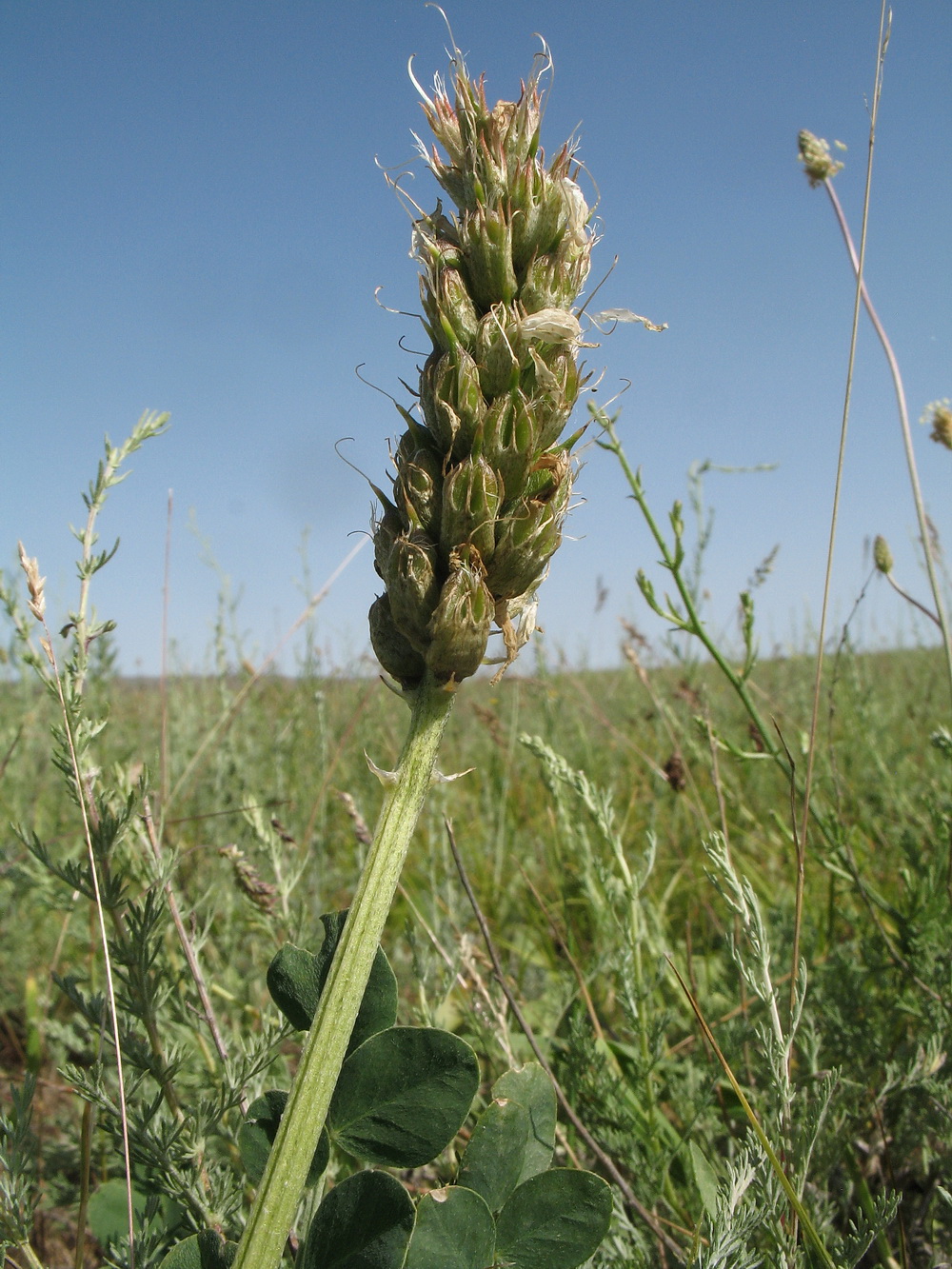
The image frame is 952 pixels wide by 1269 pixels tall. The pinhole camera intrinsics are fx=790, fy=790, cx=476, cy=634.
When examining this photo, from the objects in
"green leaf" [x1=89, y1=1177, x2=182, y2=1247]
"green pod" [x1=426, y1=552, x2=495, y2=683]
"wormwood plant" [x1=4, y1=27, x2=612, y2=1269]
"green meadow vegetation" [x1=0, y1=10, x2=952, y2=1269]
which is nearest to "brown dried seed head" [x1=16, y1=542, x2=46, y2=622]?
"green meadow vegetation" [x1=0, y1=10, x2=952, y2=1269]

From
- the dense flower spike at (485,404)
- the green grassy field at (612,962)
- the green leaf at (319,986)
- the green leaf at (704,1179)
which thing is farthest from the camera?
the green grassy field at (612,962)

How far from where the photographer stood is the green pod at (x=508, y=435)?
0.87m

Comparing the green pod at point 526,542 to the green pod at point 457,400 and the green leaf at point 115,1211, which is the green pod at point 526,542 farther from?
the green leaf at point 115,1211

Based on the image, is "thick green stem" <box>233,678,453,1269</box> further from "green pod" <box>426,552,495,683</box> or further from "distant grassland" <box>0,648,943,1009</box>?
"distant grassland" <box>0,648,943,1009</box>

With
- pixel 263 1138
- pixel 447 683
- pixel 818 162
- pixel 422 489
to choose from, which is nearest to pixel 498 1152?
pixel 263 1138

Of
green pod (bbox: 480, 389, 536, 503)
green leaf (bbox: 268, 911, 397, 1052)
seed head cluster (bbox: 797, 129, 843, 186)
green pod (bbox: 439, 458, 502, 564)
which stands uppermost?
seed head cluster (bbox: 797, 129, 843, 186)

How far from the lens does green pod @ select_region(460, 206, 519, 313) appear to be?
0.92 metres

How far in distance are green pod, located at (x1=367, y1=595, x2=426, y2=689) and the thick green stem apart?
12 centimetres

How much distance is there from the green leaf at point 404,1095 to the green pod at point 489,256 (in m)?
0.85

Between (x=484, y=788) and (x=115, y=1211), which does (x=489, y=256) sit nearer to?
(x=115, y=1211)

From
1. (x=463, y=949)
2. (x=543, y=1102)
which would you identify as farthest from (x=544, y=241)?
(x=463, y=949)

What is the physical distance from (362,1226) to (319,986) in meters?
0.25

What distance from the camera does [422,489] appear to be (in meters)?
0.91

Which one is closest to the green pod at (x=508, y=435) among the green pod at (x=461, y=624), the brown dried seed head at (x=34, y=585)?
the green pod at (x=461, y=624)
